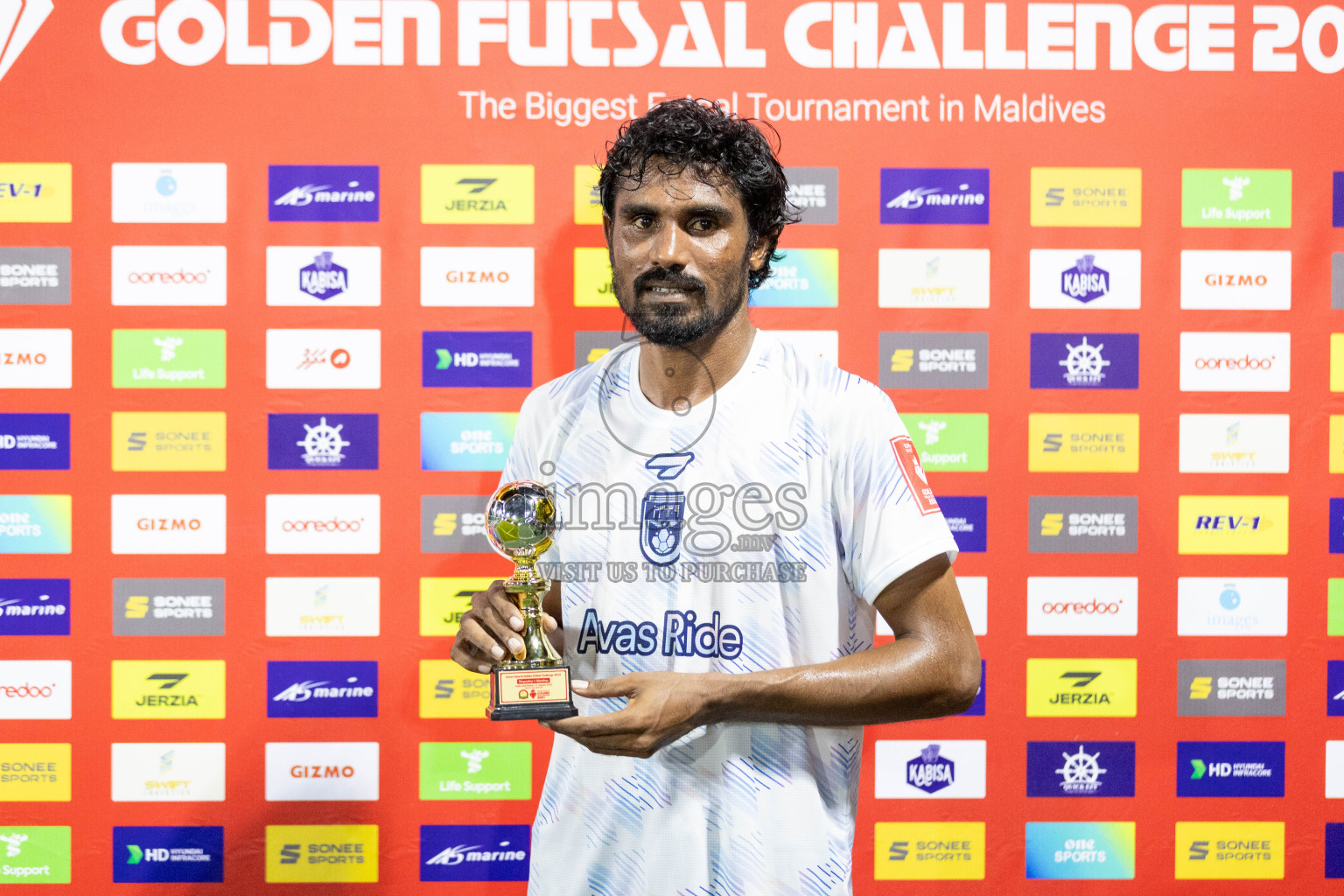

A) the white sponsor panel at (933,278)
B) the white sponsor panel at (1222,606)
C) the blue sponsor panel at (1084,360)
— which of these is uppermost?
the white sponsor panel at (933,278)

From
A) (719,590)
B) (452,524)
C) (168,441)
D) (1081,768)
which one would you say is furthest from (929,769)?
(168,441)

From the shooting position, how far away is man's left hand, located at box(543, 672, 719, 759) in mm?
1135

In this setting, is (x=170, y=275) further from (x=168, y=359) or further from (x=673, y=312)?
(x=673, y=312)

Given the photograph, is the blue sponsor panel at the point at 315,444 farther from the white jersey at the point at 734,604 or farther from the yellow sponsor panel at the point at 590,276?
the white jersey at the point at 734,604

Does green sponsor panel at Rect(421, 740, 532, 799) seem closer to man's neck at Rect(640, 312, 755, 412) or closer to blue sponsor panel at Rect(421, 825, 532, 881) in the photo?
blue sponsor panel at Rect(421, 825, 532, 881)

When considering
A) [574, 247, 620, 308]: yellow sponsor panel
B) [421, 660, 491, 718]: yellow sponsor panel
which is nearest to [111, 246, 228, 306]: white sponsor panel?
[574, 247, 620, 308]: yellow sponsor panel

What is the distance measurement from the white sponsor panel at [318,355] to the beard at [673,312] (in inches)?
38.5

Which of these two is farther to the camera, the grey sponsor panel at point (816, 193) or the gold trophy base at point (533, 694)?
the grey sponsor panel at point (816, 193)

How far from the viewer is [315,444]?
2041 mm

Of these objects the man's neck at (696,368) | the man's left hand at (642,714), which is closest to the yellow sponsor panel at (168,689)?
the man's left hand at (642,714)

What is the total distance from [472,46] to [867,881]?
2152 mm

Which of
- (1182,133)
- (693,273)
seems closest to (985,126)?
(1182,133)

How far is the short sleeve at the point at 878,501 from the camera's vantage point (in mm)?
1234

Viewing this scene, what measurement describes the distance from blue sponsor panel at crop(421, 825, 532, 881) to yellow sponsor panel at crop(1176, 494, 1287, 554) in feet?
5.63
